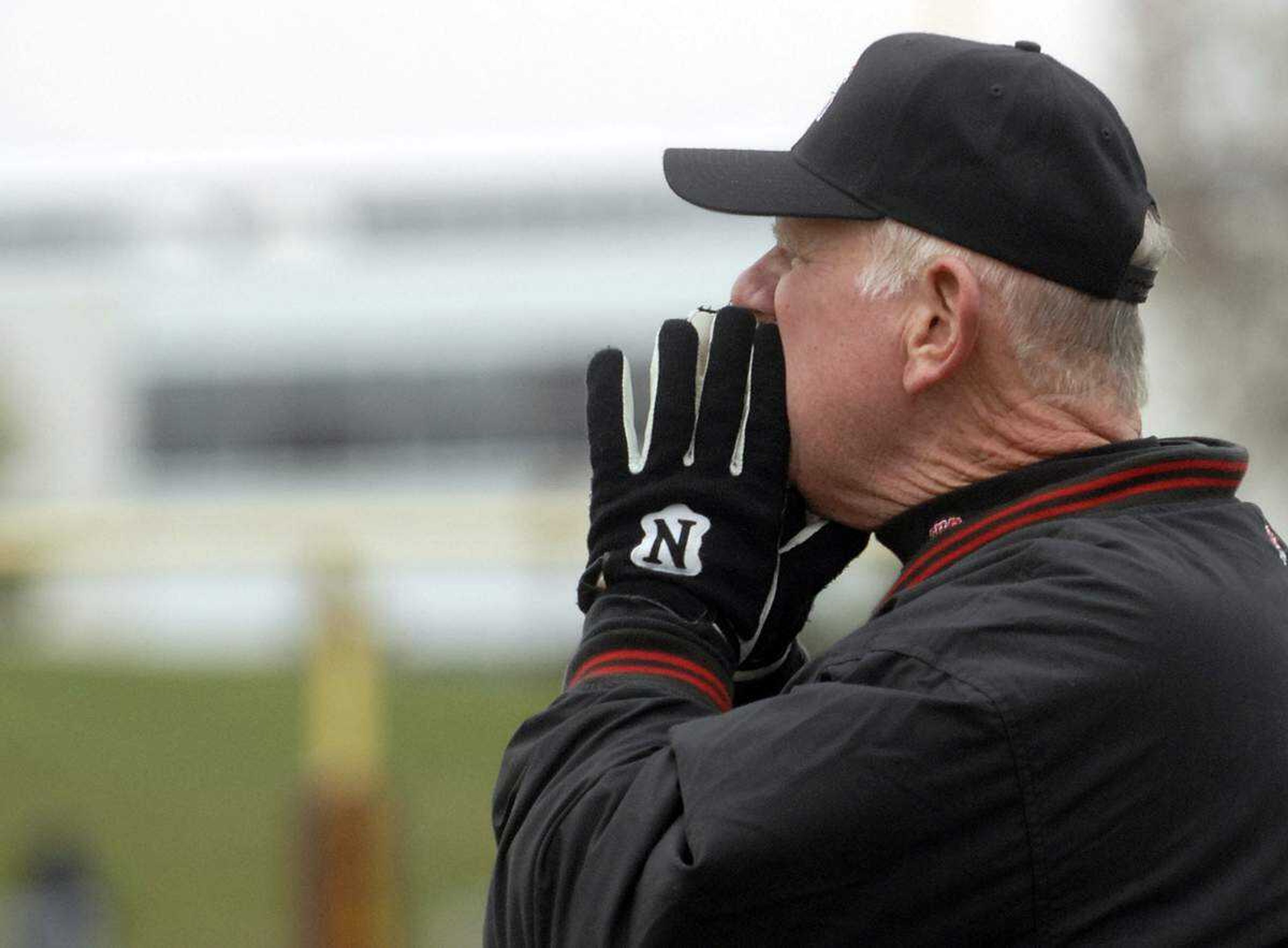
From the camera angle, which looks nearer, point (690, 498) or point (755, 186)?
point (690, 498)

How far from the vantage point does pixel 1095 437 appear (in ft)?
5.59

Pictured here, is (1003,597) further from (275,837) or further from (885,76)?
(275,837)

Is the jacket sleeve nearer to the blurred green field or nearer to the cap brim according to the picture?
the cap brim

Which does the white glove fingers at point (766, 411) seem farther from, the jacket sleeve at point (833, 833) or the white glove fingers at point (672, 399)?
the jacket sleeve at point (833, 833)

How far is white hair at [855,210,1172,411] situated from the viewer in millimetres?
1663

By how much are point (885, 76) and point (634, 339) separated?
22663 millimetres

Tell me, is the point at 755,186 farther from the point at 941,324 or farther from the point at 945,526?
the point at 945,526

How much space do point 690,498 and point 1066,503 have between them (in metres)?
0.34

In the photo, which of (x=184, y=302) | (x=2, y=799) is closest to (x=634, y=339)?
(x=184, y=302)

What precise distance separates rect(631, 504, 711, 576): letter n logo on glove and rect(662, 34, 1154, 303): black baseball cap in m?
0.32

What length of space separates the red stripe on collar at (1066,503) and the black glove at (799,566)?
12cm

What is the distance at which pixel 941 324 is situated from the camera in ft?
5.57

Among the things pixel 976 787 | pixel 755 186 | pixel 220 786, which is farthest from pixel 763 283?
pixel 220 786

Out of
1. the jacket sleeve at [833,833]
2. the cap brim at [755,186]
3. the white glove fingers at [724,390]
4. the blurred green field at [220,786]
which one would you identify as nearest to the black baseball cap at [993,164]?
the cap brim at [755,186]
